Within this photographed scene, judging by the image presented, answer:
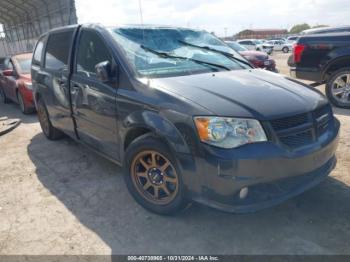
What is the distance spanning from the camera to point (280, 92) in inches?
115

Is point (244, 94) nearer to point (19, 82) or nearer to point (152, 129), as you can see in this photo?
point (152, 129)

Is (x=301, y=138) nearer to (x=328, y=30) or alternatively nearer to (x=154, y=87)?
(x=154, y=87)

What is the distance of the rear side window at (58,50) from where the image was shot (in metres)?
4.24

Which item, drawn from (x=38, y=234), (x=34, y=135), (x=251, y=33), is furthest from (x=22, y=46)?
(x=251, y=33)

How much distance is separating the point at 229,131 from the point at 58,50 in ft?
10.3

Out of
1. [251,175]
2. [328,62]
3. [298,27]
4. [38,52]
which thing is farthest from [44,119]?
[298,27]

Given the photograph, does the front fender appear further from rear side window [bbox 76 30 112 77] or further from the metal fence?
the metal fence

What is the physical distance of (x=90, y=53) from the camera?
3.73 m

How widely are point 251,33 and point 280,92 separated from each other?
Answer: 82.3 metres

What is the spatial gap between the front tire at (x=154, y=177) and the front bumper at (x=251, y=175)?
0.29 metres

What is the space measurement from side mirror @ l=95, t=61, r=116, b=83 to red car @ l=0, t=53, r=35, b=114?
503 cm

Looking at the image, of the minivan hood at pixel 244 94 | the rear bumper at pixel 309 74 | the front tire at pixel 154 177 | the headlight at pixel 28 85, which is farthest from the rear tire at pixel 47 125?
the rear bumper at pixel 309 74

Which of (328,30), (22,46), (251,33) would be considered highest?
(328,30)

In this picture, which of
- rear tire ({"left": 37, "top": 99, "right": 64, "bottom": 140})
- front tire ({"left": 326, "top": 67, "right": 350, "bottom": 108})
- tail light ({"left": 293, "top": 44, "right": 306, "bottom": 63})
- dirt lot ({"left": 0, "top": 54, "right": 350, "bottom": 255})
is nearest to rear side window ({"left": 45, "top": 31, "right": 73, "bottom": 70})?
rear tire ({"left": 37, "top": 99, "right": 64, "bottom": 140})
